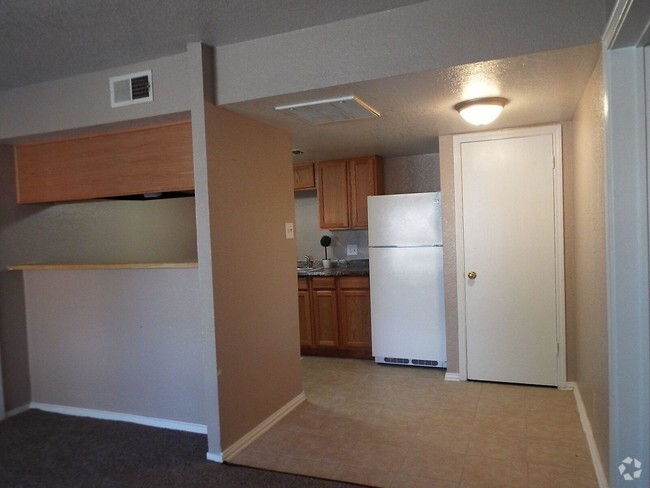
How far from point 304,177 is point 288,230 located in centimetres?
166

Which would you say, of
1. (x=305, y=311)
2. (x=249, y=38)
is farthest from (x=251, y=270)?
(x=305, y=311)

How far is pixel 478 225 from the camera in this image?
3.60 m

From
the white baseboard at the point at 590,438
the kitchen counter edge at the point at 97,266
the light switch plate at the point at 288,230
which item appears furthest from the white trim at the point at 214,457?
the white baseboard at the point at 590,438

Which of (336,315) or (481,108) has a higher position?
(481,108)

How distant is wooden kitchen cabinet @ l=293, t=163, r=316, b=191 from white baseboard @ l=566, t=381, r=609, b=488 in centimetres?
301

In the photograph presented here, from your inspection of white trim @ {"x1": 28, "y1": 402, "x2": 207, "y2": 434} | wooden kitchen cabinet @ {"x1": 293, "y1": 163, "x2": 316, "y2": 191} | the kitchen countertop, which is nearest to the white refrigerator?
the kitchen countertop

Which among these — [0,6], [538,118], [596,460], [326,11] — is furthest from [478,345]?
[0,6]

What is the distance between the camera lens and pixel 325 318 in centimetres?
454

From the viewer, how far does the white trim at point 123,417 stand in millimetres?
2973

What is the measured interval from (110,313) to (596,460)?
312cm

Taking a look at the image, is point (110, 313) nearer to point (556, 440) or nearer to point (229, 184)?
point (229, 184)

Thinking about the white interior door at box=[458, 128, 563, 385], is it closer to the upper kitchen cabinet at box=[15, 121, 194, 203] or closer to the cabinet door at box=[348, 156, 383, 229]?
the cabinet door at box=[348, 156, 383, 229]

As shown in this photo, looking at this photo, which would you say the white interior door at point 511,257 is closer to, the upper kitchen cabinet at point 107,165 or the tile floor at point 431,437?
the tile floor at point 431,437

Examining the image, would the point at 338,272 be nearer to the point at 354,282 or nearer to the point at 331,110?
the point at 354,282
